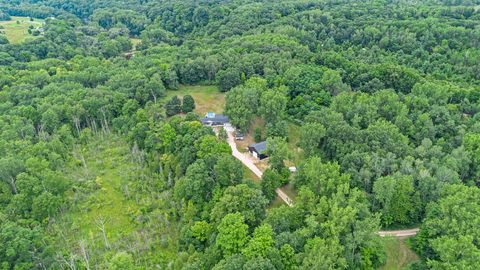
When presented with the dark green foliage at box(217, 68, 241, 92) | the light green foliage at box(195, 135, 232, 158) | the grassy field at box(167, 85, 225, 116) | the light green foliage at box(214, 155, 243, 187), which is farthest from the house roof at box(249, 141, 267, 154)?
the dark green foliage at box(217, 68, 241, 92)

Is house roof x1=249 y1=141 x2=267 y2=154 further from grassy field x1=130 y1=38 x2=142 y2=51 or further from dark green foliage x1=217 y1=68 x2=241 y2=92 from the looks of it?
grassy field x1=130 y1=38 x2=142 y2=51

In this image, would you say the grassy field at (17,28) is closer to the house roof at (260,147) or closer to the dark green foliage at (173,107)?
the dark green foliage at (173,107)

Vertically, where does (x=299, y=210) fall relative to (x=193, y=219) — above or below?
above

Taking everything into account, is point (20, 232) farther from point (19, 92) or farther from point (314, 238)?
point (19, 92)

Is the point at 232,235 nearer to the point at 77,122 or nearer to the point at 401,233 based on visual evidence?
the point at 401,233

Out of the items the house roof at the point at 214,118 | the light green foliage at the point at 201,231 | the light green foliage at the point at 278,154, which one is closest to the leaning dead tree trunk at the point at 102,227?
the light green foliage at the point at 201,231

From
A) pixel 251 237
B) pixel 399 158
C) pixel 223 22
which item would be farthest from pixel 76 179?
pixel 223 22

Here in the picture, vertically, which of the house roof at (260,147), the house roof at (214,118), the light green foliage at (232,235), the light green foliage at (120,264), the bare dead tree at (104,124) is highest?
the light green foliage at (232,235)
